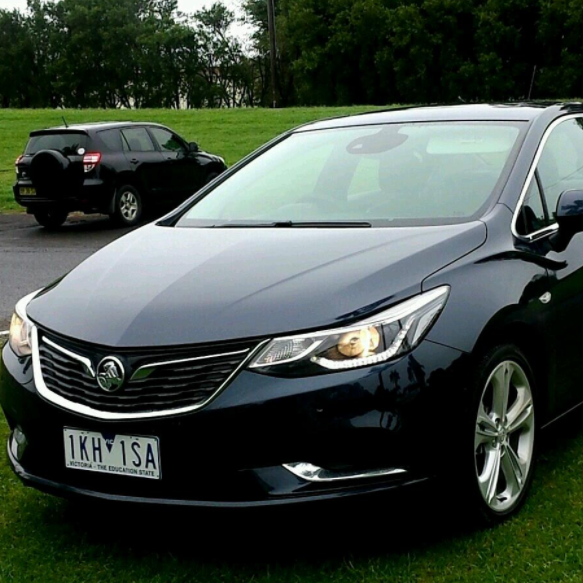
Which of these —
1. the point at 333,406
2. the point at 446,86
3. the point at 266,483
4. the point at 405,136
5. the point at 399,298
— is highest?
the point at 405,136

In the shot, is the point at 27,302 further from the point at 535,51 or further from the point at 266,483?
the point at 535,51

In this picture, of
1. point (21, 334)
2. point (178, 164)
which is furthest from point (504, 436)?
point (178, 164)

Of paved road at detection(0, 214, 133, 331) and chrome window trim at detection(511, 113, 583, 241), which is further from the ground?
chrome window trim at detection(511, 113, 583, 241)

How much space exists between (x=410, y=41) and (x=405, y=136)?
205ft

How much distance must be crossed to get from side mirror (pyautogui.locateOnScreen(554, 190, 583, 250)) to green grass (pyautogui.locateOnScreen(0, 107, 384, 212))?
20.5 metres

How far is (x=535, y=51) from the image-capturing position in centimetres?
6284

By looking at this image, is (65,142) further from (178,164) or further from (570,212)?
(570,212)

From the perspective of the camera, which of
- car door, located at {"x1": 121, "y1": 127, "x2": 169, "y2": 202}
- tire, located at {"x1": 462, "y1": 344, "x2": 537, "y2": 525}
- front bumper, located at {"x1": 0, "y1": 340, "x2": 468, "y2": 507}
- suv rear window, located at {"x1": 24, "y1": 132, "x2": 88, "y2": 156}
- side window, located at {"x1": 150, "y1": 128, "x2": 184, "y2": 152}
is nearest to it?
front bumper, located at {"x1": 0, "y1": 340, "x2": 468, "y2": 507}

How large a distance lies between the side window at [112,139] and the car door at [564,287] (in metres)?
12.0

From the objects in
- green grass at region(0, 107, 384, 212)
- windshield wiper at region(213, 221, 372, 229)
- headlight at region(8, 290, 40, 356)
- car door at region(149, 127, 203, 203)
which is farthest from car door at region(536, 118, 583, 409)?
green grass at region(0, 107, 384, 212)

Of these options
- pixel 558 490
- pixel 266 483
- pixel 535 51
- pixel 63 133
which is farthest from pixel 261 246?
pixel 535 51

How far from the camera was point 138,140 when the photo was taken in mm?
16719

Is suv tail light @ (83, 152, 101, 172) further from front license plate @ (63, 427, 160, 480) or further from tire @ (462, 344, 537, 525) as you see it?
front license plate @ (63, 427, 160, 480)

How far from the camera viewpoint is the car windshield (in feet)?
14.3
